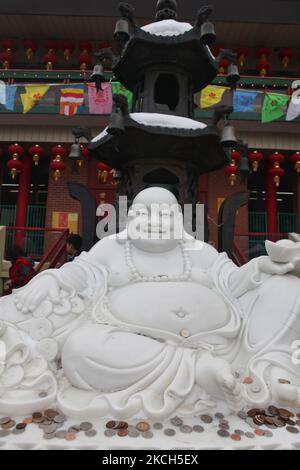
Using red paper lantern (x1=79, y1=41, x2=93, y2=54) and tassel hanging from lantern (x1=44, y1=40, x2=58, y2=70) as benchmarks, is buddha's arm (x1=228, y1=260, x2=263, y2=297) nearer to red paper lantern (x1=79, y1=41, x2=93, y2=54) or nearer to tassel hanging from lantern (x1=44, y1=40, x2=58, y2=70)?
tassel hanging from lantern (x1=44, y1=40, x2=58, y2=70)

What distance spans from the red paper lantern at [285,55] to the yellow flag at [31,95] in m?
7.21

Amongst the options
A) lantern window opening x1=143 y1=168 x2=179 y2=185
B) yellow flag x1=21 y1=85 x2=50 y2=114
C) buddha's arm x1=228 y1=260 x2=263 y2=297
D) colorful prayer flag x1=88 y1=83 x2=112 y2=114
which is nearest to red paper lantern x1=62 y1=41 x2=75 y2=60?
yellow flag x1=21 y1=85 x2=50 y2=114

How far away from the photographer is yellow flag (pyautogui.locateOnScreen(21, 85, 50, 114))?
30.5 feet

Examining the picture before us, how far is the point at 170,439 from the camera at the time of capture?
1695mm

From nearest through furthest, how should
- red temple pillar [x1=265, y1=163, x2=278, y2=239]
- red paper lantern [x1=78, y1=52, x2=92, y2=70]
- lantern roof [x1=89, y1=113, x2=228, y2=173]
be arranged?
lantern roof [x1=89, y1=113, x2=228, y2=173], red temple pillar [x1=265, y1=163, x2=278, y2=239], red paper lantern [x1=78, y1=52, x2=92, y2=70]

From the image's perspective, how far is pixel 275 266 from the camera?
2.34m

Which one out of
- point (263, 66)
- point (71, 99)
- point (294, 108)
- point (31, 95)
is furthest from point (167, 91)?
point (263, 66)

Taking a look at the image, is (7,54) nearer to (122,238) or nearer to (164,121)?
(164,121)

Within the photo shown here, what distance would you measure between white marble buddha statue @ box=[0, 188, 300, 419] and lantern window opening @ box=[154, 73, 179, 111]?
3.04 meters

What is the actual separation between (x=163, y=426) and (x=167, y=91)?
4.64 m

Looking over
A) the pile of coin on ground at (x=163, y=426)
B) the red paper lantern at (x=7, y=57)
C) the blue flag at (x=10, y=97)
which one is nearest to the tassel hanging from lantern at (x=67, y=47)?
the red paper lantern at (x=7, y=57)
